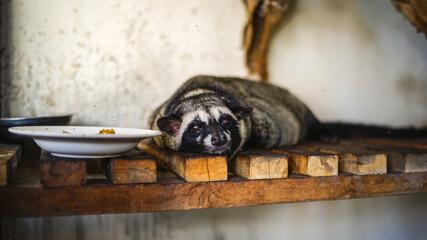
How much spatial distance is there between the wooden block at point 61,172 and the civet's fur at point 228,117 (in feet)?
2.11

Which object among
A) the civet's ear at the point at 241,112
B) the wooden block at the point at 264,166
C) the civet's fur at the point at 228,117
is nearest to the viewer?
the wooden block at the point at 264,166

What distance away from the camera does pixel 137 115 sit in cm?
333

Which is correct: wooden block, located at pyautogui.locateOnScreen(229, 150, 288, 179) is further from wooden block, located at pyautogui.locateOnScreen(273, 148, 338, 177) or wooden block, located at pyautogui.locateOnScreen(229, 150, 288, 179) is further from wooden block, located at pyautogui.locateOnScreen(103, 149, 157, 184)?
wooden block, located at pyautogui.locateOnScreen(103, 149, 157, 184)

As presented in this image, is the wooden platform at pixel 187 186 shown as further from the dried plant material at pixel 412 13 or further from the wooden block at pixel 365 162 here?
the dried plant material at pixel 412 13

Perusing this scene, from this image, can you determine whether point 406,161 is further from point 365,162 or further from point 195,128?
point 195,128

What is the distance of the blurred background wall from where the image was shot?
120 inches

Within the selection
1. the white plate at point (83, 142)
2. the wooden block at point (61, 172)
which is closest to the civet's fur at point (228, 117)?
the white plate at point (83, 142)

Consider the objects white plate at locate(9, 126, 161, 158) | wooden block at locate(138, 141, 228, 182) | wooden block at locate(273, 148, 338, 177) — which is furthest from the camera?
wooden block at locate(273, 148, 338, 177)

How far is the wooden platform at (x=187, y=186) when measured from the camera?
5.52ft

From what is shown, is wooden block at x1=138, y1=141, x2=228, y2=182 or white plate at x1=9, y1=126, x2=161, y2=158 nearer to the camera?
white plate at x1=9, y1=126, x2=161, y2=158

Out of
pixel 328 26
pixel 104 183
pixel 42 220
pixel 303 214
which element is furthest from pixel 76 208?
pixel 328 26

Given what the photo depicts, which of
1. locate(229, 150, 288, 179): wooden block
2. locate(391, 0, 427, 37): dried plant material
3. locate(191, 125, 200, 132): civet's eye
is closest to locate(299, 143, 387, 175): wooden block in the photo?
locate(229, 150, 288, 179): wooden block

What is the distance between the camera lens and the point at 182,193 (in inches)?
73.1

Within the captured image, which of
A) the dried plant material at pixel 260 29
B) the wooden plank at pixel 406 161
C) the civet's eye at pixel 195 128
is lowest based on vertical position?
the wooden plank at pixel 406 161
